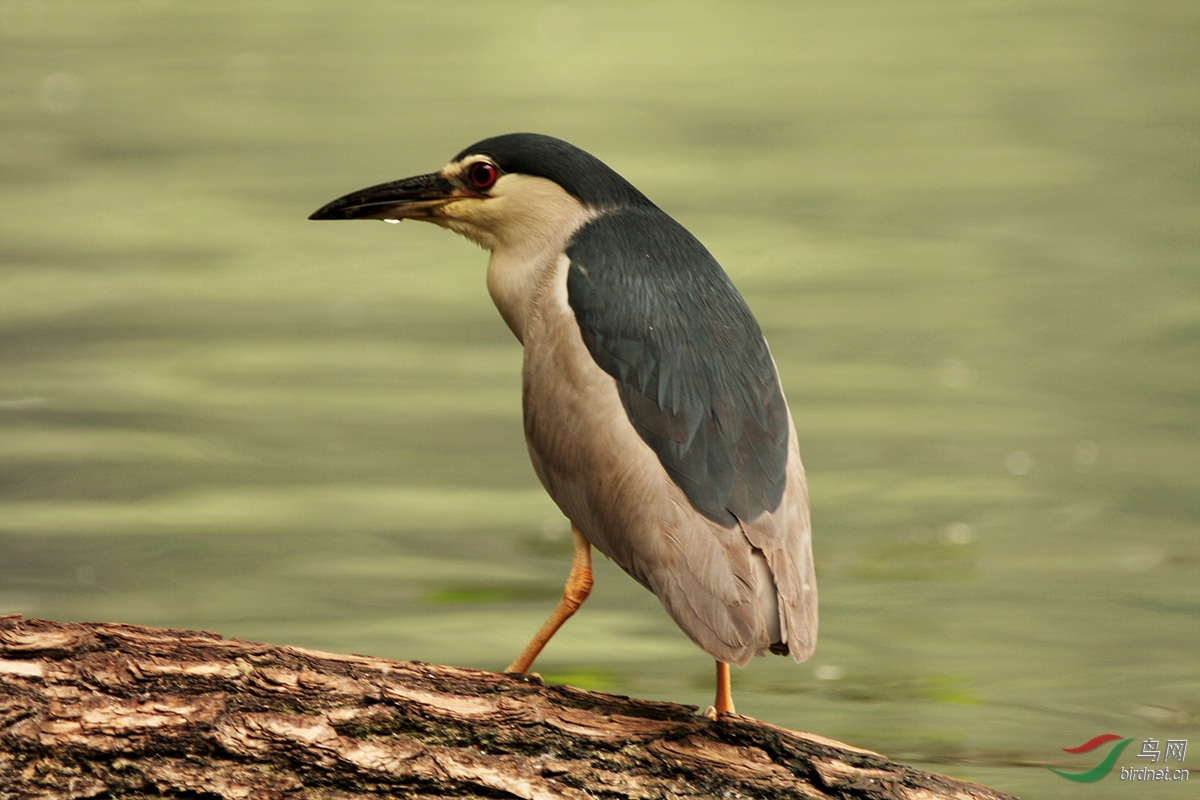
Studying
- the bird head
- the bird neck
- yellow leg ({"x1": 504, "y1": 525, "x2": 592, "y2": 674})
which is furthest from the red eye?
yellow leg ({"x1": 504, "y1": 525, "x2": 592, "y2": 674})

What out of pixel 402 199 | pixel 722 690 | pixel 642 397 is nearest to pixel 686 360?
pixel 642 397

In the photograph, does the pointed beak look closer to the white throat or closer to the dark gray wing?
the white throat

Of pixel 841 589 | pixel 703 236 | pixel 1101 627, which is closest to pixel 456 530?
pixel 841 589

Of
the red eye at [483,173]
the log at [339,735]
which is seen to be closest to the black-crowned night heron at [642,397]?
the red eye at [483,173]

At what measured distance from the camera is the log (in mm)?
1889

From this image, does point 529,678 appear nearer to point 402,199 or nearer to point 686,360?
point 686,360

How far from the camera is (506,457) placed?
5367 millimetres

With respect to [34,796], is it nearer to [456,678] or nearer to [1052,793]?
[456,678]

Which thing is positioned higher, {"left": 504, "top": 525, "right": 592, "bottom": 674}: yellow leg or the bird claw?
{"left": 504, "top": 525, "right": 592, "bottom": 674}: yellow leg

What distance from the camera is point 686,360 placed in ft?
6.98

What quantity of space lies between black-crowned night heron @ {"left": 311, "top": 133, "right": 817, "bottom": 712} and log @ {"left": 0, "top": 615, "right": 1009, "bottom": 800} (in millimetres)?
168

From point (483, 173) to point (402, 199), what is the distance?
0.16 m

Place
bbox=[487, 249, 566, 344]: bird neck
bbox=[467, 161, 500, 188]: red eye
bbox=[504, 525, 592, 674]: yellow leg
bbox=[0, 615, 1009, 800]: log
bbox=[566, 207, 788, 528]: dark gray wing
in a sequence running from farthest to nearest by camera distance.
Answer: bbox=[467, 161, 500, 188]: red eye → bbox=[487, 249, 566, 344]: bird neck → bbox=[504, 525, 592, 674]: yellow leg → bbox=[566, 207, 788, 528]: dark gray wing → bbox=[0, 615, 1009, 800]: log

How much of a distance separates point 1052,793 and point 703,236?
4.16 m
